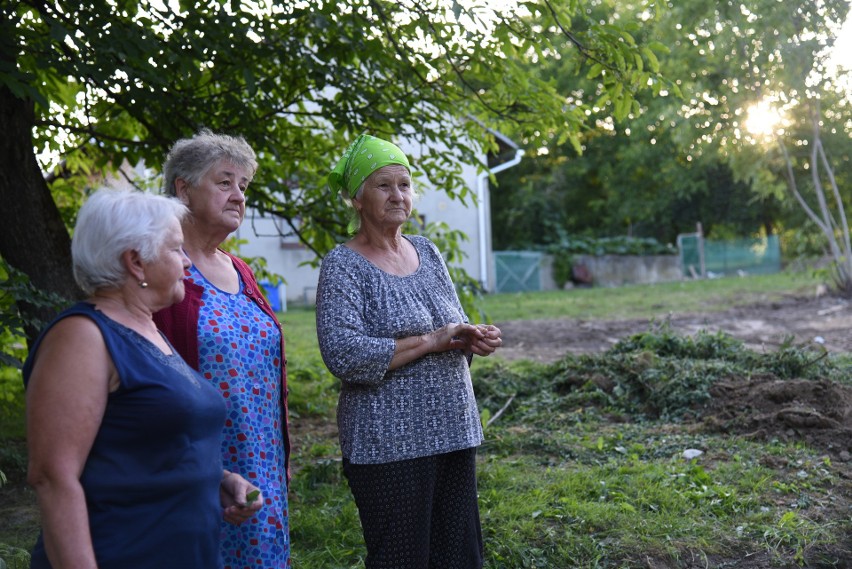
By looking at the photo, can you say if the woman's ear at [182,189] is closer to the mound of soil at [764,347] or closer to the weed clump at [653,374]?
the mound of soil at [764,347]

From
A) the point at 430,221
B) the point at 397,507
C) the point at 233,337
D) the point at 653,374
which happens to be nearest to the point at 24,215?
the point at 233,337

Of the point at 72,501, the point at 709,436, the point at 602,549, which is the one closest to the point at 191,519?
the point at 72,501

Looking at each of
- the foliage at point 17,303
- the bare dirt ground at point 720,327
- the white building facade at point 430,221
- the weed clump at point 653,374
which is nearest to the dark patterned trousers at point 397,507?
the foliage at point 17,303

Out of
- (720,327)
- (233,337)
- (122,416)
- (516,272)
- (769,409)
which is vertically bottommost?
(769,409)

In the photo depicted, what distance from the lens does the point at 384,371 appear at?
118 inches

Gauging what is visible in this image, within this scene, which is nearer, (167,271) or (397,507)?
(167,271)

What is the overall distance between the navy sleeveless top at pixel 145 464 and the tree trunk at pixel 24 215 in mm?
3556

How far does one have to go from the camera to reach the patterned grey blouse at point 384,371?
3000 millimetres

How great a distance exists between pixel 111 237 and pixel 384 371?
1.10m

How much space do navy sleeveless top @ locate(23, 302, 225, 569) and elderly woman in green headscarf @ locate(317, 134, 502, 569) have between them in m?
0.85

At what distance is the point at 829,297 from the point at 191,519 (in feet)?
61.1

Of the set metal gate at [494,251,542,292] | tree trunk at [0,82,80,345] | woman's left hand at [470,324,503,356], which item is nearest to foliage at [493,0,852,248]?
woman's left hand at [470,324,503,356]

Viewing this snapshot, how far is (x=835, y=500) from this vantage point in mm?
5027

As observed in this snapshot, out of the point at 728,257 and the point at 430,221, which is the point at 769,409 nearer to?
the point at 430,221
